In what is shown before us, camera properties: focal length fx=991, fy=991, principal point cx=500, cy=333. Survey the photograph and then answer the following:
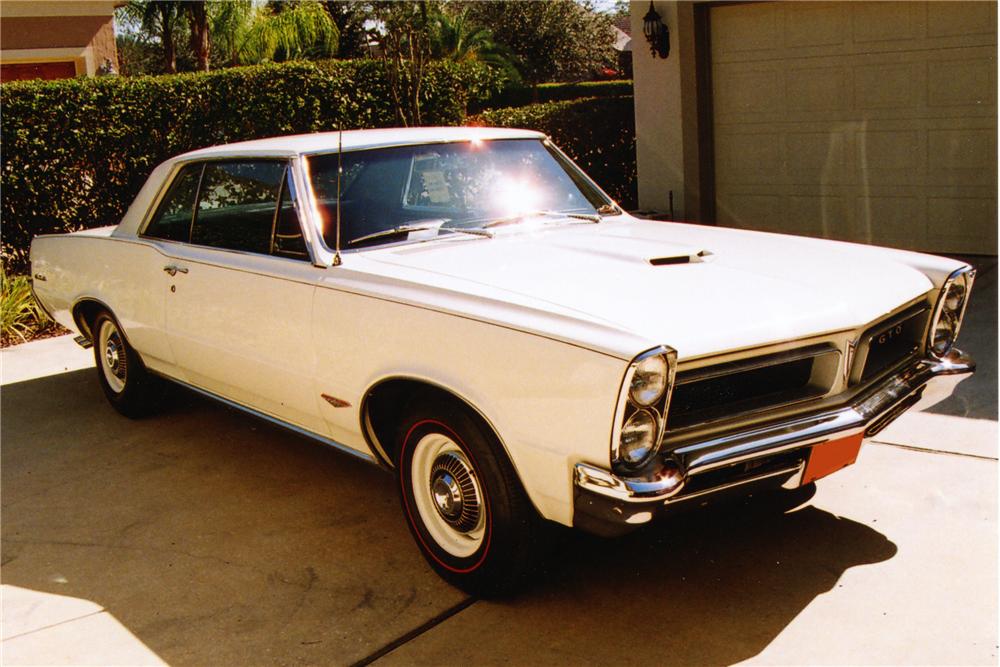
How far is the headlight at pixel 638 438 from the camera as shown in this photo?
9.53 ft

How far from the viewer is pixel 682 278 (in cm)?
346

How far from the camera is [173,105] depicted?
32.6ft

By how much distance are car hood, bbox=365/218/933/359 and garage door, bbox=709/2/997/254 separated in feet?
16.6

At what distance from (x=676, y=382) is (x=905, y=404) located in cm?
112

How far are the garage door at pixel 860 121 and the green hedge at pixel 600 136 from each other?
272 cm

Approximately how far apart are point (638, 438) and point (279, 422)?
81.0 inches

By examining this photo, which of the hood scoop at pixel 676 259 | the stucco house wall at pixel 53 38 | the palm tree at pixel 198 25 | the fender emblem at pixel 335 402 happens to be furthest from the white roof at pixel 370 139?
the palm tree at pixel 198 25

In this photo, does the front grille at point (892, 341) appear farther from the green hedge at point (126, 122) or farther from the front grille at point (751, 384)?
the green hedge at point (126, 122)

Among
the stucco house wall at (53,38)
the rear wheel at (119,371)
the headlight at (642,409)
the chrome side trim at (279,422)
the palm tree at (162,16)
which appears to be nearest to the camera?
the headlight at (642,409)

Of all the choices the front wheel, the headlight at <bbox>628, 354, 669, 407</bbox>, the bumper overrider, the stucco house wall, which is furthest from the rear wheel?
the stucco house wall

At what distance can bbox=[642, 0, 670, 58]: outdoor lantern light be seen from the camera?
9.91 meters

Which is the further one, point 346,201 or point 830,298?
point 346,201

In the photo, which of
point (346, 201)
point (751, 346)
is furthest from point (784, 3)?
point (751, 346)

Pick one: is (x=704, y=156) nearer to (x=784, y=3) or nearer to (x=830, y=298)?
(x=784, y=3)
